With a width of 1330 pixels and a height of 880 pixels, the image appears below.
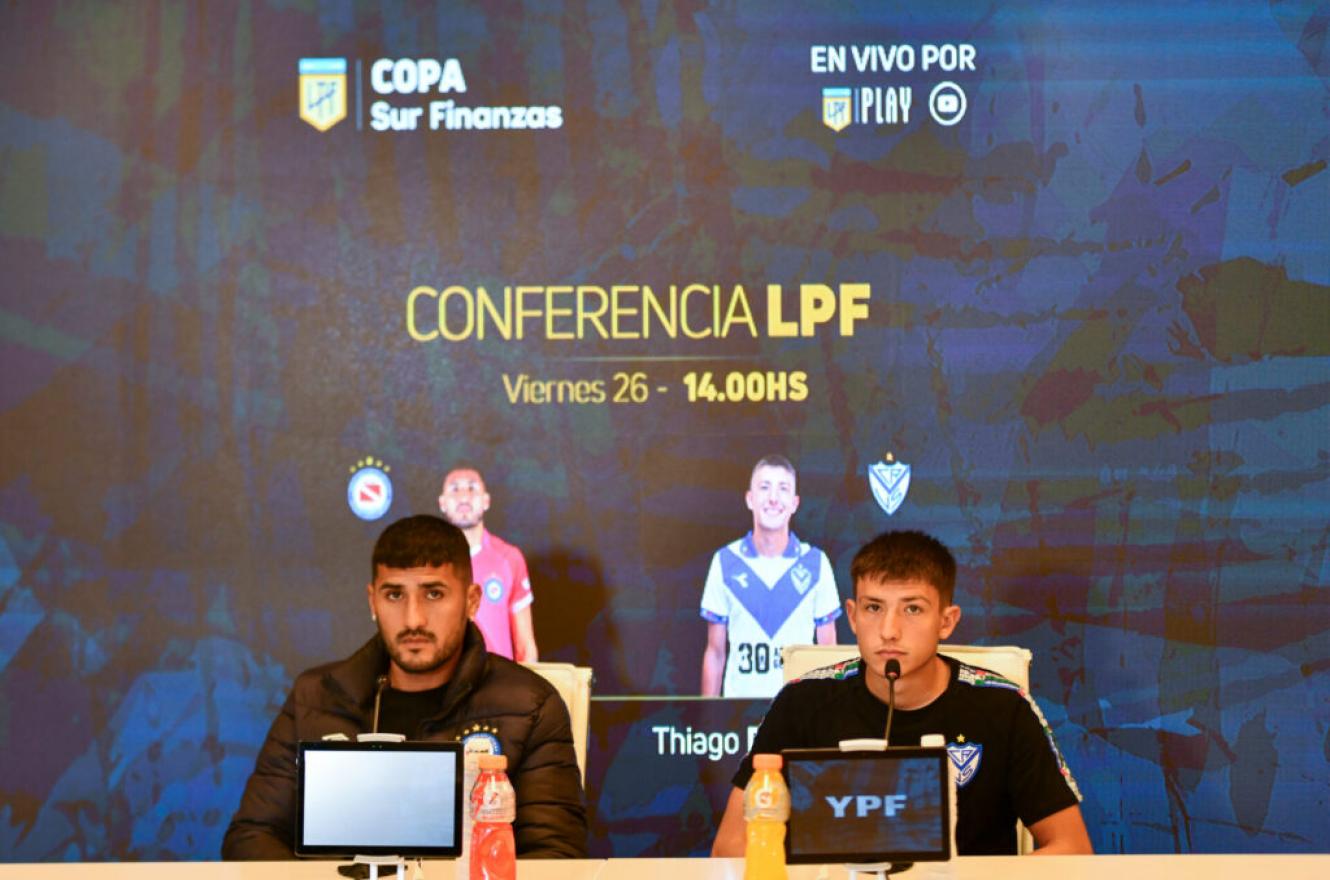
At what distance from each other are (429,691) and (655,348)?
1352mm

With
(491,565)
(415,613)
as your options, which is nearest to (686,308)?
(491,565)

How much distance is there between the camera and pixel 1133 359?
418 cm

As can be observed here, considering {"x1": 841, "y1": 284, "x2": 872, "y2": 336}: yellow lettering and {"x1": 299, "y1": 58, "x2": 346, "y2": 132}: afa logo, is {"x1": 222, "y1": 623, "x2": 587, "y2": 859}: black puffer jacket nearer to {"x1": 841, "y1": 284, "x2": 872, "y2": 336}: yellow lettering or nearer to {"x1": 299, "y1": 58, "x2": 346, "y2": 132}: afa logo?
{"x1": 841, "y1": 284, "x2": 872, "y2": 336}: yellow lettering

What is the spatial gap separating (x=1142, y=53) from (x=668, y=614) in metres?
1.87

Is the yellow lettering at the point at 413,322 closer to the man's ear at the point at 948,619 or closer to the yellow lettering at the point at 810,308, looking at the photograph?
the yellow lettering at the point at 810,308

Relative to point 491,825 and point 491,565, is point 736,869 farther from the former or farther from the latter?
point 491,565

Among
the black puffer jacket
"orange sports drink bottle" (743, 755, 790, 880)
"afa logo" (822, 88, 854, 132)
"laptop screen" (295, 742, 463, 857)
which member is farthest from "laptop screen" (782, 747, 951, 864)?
"afa logo" (822, 88, 854, 132)

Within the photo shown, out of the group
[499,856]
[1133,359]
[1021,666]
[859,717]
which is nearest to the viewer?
[499,856]

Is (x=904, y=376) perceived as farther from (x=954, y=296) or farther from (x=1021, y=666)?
(x=1021, y=666)

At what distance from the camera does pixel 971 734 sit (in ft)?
9.95

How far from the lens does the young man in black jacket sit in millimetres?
3105

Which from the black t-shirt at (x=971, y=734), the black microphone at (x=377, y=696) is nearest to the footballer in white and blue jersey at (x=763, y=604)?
the black t-shirt at (x=971, y=734)

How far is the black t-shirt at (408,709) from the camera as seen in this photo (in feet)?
10.4

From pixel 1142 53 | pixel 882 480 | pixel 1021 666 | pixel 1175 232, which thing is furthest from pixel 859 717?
pixel 1142 53
